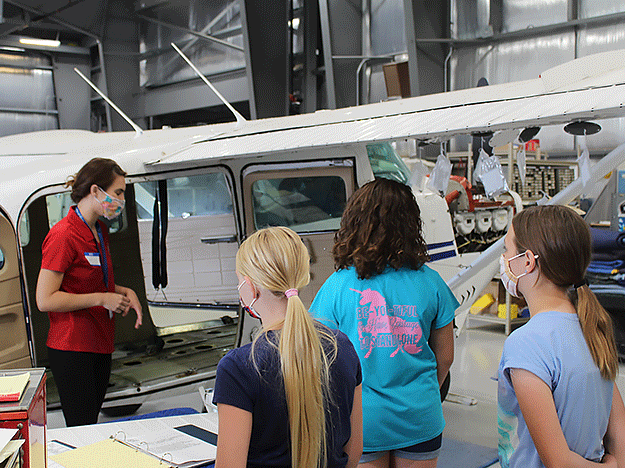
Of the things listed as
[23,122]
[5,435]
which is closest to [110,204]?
[5,435]

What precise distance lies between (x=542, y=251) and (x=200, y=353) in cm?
408

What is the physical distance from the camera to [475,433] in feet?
14.2

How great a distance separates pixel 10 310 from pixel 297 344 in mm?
3104

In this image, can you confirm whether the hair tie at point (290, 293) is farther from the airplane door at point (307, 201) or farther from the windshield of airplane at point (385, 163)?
the windshield of airplane at point (385, 163)

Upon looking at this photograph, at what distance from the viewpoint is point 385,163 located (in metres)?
4.80

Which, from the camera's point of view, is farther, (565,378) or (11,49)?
(11,49)

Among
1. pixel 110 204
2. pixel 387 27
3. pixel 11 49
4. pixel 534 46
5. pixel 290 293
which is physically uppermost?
pixel 11 49

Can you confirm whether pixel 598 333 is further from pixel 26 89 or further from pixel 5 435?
pixel 26 89

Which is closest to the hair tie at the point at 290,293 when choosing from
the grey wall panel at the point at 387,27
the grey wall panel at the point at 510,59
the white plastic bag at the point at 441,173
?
the white plastic bag at the point at 441,173

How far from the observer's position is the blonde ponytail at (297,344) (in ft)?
4.53

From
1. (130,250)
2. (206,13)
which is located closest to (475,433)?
(130,250)

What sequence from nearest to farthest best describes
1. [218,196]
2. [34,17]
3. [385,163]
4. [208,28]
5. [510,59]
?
[385,163] < [218,196] < [510,59] < [208,28] < [34,17]

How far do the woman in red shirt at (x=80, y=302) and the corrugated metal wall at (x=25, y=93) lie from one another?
14.2m

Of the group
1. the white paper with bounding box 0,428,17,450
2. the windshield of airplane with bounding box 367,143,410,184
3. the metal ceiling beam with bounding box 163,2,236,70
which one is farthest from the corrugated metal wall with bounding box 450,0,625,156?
the white paper with bounding box 0,428,17,450
